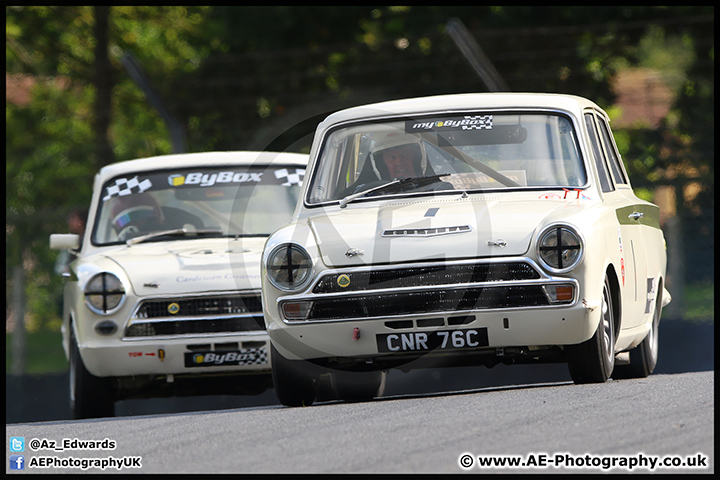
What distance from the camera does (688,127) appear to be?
620 inches

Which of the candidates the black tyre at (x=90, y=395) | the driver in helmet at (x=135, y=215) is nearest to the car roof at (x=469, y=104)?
the driver in helmet at (x=135, y=215)

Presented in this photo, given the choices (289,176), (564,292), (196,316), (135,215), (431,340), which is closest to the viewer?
(564,292)

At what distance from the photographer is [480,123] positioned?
23.2 ft

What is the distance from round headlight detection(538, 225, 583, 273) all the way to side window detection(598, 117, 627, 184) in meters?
1.70

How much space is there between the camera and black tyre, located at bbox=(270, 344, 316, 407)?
6.50 metres

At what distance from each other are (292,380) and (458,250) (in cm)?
134

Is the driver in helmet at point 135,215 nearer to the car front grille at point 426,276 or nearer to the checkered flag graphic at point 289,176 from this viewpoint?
the checkered flag graphic at point 289,176

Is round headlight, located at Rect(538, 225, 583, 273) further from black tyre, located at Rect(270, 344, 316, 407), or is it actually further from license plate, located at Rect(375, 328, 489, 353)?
black tyre, located at Rect(270, 344, 316, 407)

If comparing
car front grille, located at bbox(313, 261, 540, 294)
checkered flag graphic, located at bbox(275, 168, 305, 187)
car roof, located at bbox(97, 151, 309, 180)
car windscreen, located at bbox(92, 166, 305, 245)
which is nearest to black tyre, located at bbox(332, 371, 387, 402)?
car windscreen, located at bbox(92, 166, 305, 245)

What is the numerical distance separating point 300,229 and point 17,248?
12547 millimetres

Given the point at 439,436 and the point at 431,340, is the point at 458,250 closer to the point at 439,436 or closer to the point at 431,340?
the point at 431,340

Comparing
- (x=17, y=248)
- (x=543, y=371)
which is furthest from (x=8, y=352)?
(x=543, y=371)

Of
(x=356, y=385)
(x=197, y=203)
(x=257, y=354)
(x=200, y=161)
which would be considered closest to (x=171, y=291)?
(x=257, y=354)
